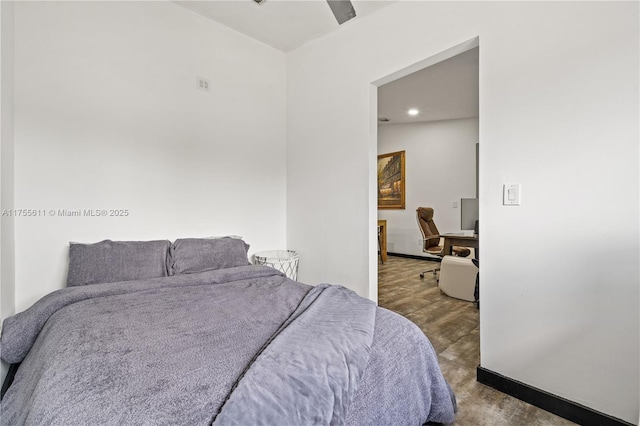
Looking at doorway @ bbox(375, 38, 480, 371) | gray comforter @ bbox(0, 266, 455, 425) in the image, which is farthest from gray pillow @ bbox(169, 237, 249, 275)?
doorway @ bbox(375, 38, 480, 371)

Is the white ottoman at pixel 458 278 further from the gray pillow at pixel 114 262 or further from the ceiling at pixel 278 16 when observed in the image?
the gray pillow at pixel 114 262

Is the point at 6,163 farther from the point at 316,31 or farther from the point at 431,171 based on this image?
the point at 431,171

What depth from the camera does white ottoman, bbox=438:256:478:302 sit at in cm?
340

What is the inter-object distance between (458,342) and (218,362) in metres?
2.10

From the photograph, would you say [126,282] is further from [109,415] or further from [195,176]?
[109,415]

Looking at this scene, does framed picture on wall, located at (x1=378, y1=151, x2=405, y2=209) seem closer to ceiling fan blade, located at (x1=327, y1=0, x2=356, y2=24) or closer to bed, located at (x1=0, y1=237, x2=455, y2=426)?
ceiling fan blade, located at (x1=327, y1=0, x2=356, y2=24)

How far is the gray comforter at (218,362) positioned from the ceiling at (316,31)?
242 centimetres

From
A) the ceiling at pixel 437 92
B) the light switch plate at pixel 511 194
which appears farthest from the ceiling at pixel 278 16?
the light switch plate at pixel 511 194

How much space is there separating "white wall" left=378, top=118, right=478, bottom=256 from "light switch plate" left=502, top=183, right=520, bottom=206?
4161 millimetres

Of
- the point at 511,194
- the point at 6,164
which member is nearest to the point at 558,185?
the point at 511,194

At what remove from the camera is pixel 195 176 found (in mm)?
2758

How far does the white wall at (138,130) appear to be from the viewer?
2027mm

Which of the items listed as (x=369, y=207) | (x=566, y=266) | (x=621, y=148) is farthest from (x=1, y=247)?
(x=621, y=148)

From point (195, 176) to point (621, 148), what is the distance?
290 centimetres
